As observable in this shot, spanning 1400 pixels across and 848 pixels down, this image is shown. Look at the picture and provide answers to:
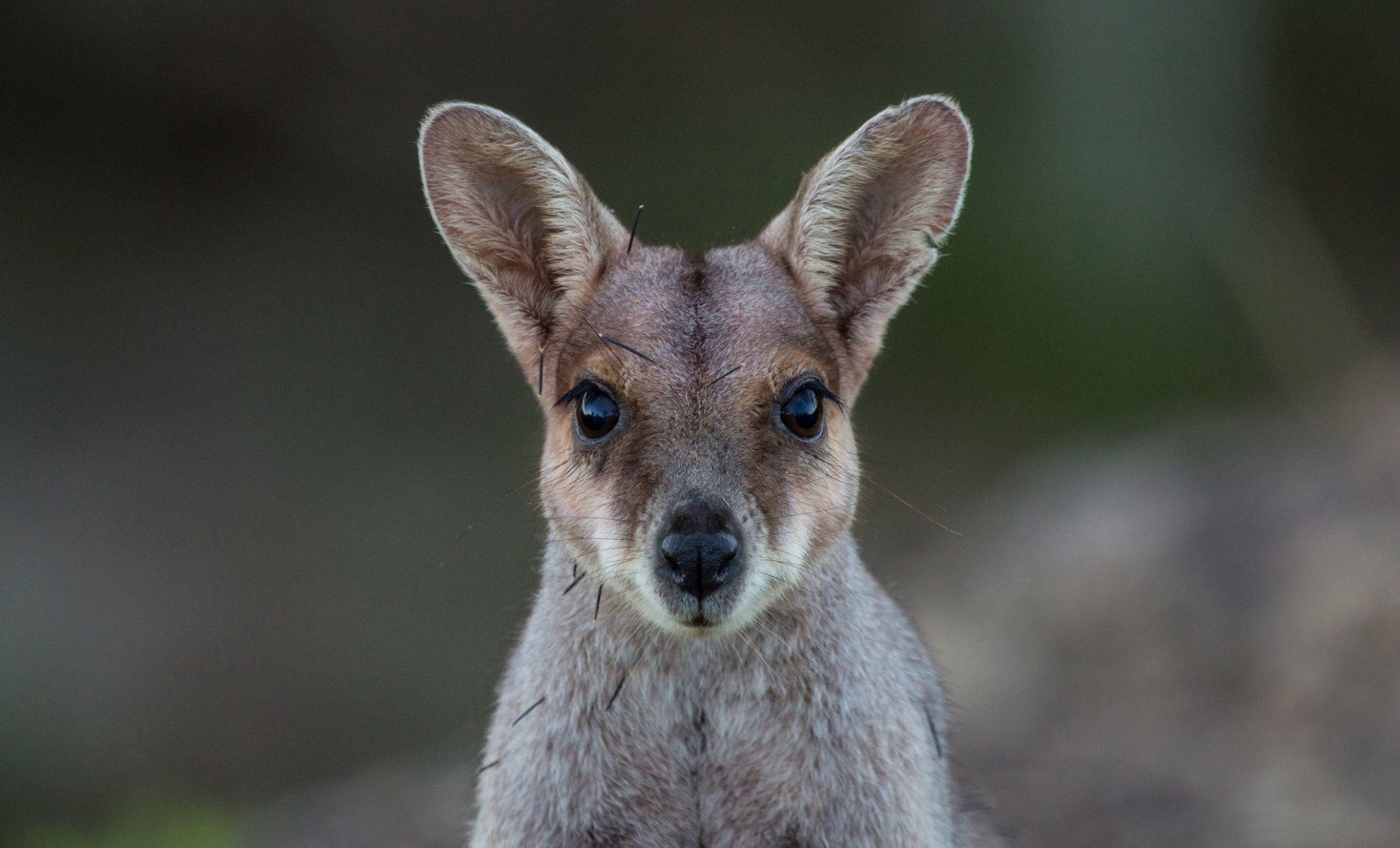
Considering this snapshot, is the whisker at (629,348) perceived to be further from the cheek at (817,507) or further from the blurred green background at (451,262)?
the blurred green background at (451,262)

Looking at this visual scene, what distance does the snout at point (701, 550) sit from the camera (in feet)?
13.5

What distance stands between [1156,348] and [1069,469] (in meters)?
2.52

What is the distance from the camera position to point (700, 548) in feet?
13.5

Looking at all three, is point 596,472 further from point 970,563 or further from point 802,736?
point 970,563

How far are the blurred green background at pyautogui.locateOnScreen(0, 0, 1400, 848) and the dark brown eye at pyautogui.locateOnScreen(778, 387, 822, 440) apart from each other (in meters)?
8.18

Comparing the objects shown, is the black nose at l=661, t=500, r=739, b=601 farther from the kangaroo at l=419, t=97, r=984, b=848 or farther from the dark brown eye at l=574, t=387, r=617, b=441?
the dark brown eye at l=574, t=387, r=617, b=441

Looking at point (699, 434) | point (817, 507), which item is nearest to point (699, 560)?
point (699, 434)

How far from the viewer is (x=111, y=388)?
1314cm

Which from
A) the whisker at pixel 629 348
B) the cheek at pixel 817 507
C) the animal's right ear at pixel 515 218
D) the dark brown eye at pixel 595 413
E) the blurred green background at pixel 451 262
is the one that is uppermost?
the animal's right ear at pixel 515 218

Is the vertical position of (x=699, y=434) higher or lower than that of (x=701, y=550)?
higher

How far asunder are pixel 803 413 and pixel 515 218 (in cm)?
138

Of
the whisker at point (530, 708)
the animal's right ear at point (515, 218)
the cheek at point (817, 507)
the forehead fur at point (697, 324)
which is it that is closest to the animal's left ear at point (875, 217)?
the forehead fur at point (697, 324)

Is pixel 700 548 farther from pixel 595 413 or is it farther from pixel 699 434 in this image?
pixel 595 413

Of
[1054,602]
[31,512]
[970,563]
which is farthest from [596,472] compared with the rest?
[31,512]
